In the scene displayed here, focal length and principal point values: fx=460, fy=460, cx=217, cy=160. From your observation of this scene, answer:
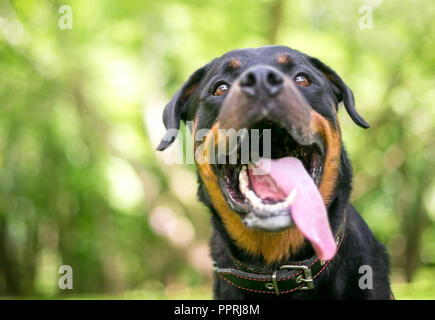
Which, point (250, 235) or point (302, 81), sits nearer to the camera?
point (250, 235)

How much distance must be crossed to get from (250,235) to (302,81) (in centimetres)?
98

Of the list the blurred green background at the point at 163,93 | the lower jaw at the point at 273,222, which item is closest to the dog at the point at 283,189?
the lower jaw at the point at 273,222

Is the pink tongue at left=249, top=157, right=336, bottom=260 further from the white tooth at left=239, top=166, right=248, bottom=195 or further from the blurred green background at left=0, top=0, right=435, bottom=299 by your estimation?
the blurred green background at left=0, top=0, right=435, bottom=299

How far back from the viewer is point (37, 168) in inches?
580

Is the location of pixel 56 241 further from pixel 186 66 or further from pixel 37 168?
pixel 186 66

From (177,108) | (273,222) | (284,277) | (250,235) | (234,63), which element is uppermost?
(234,63)

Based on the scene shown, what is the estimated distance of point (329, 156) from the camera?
8.71 feet

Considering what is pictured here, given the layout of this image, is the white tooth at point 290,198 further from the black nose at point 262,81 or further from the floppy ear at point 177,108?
the floppy ear at point 177,108

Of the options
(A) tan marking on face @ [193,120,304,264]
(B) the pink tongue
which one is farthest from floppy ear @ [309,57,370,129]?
(A) tan marking on face @ [193,120,304,264]

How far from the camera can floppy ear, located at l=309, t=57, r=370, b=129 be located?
2.94m

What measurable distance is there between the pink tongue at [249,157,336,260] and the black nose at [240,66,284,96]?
1.49ft

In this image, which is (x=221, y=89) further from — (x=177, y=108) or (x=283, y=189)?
(x=283, y=189)

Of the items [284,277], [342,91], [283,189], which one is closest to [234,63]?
[342,91]

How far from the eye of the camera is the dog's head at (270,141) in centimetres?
233
